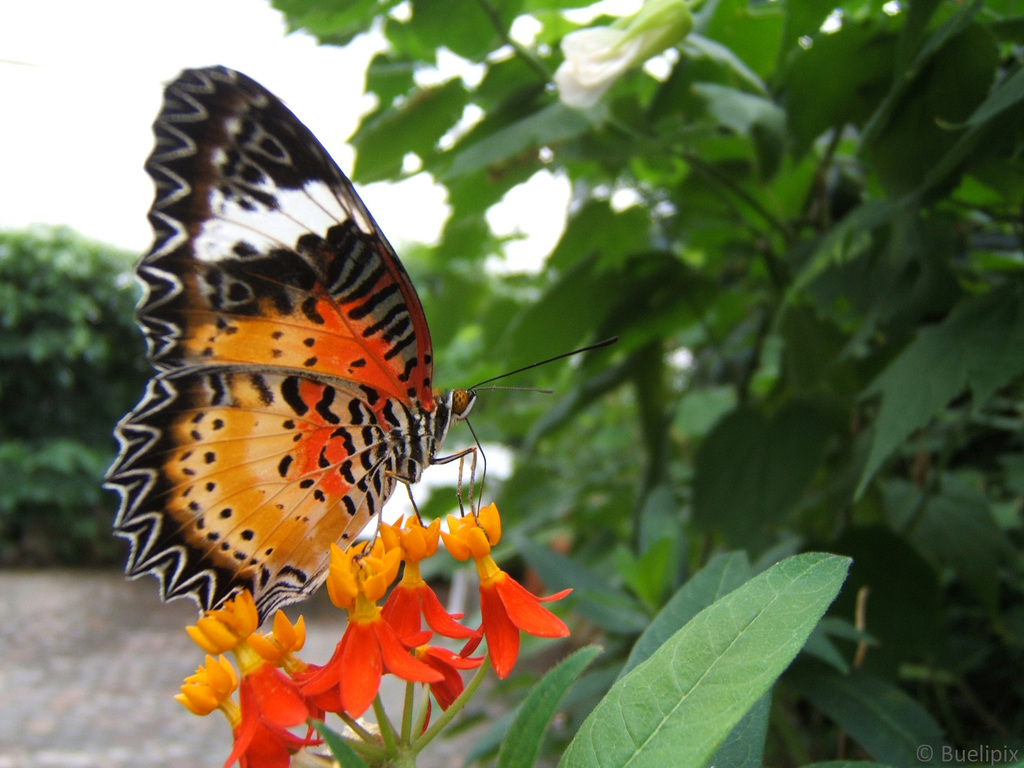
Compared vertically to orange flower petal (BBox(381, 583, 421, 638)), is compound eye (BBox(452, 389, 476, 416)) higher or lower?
higher

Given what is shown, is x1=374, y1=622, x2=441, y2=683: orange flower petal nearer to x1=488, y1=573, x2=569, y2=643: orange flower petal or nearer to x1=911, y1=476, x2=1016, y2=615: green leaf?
x1=488, y1=573, x2=569, y2=643: orange flower petal

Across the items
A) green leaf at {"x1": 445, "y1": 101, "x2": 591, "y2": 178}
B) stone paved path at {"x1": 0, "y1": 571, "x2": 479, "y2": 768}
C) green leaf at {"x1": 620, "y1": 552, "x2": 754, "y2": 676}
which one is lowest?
stone paved path at {"x1": 0, "y1": 571, "x2": 479, "y2": 768}

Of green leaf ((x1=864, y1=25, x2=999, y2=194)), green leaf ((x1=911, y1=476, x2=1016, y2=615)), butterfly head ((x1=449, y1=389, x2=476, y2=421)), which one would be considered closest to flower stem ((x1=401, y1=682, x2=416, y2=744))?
butterfly head ((x1=449, y1=389, x2=476, y2=421))

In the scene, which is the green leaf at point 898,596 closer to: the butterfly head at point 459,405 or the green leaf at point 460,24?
the butterfly head at point 459,405

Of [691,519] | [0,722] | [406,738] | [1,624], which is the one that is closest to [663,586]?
[691,519]

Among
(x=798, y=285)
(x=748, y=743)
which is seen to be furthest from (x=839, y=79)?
(x=748, y=743)

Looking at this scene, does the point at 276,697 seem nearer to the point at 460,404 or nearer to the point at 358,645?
the point at 358,645

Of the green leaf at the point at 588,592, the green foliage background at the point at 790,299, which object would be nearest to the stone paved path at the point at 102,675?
the green foliage background at the point at 790,299

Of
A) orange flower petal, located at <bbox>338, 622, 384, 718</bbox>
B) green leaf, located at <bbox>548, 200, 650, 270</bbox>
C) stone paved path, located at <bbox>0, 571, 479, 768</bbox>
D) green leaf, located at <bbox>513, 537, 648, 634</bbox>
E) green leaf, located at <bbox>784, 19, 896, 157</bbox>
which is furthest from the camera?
stone paved path, located at <bbox>0, 571, 479, 768</bbox>
